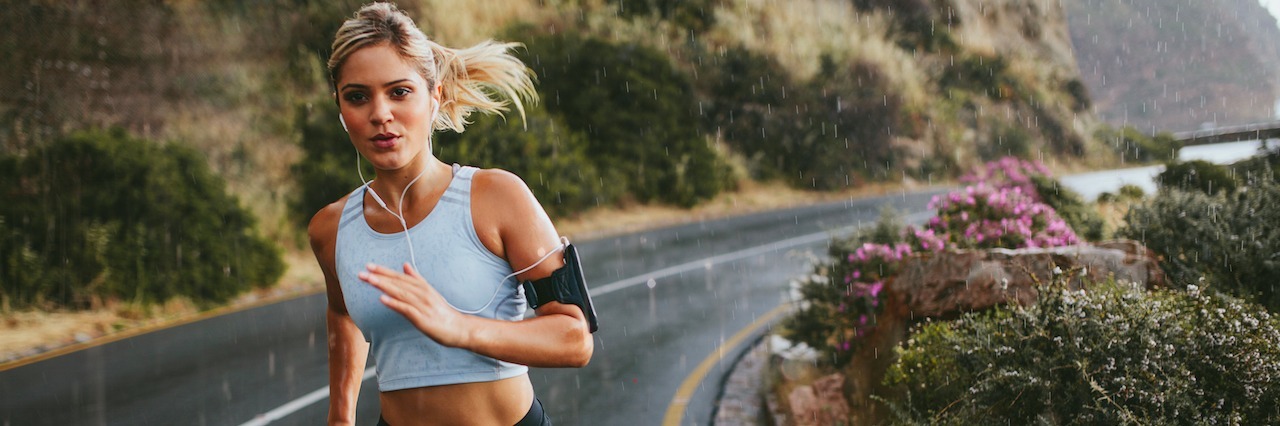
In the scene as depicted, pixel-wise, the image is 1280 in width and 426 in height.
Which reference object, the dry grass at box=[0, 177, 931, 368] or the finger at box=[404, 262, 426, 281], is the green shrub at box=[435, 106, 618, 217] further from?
the finger at box=[404, 262, 426, 281]

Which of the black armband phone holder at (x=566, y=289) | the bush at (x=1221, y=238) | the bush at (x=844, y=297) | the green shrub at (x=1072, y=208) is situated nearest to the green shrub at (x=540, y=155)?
the green shrub at (x=1072, y=208)

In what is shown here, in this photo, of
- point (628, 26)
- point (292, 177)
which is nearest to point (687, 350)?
point (292, 177)

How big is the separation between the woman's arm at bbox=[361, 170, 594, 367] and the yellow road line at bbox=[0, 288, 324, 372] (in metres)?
10.1

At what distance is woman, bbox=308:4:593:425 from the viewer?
2.24 meters

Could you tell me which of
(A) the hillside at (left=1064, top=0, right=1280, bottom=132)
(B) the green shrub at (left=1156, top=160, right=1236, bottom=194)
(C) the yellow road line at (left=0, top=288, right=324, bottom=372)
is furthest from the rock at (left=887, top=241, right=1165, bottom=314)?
(A) the hillside at (left=1064, top=0, right=1280, bottom=132)

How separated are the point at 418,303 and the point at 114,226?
42.6 feet

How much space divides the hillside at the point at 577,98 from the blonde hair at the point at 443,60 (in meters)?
9.30

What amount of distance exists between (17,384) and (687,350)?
7.24 m

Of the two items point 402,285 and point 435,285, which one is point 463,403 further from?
point 402,285

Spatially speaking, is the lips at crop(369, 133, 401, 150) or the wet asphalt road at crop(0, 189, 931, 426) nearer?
the lips at crop(369, 133, 401, 150)

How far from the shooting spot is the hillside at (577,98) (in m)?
19.3

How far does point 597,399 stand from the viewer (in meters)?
8.89

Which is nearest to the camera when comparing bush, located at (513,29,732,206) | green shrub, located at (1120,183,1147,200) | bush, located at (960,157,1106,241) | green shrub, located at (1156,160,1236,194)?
bush, located at (960,157,1106,241)

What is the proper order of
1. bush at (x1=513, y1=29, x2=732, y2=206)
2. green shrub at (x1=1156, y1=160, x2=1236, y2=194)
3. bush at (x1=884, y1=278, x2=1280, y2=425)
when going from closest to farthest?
bush at (x1=884, y1=278, x2=1280, y2=425) → green shrub at (x1=1156, y1=160, x2=1236, y2=194) → bush at (x1=513, y1=29, x2=732, y2=206)
